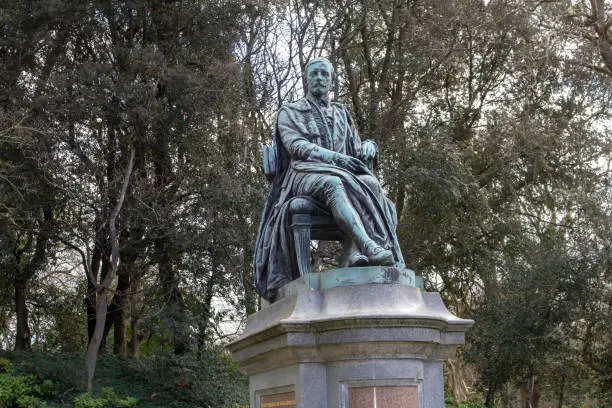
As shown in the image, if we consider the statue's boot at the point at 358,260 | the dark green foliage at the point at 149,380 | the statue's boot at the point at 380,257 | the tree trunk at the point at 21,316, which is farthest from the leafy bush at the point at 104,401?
the statue's boot at the point at 380,257

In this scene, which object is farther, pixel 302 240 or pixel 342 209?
pixel 302 240

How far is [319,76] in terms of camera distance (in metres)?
7.07

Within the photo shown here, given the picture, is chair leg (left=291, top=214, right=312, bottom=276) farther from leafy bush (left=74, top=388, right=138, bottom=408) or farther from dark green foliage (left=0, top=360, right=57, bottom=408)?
leafy bush (left=74, top=388, right=138, bottom=408)

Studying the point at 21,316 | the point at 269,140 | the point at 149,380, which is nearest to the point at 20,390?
the point at 149,380

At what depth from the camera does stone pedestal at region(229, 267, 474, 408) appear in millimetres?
5582

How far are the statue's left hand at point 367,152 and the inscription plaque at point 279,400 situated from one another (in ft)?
6.82

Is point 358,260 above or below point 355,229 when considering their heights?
below

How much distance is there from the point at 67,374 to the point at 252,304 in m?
3.83

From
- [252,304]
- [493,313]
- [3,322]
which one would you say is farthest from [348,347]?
[3,322]

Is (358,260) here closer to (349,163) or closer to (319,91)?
(349,163)

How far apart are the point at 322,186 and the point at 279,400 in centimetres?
163

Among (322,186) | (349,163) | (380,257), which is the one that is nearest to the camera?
(380,257)

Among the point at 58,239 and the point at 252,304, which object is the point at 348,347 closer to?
the point at 252,304

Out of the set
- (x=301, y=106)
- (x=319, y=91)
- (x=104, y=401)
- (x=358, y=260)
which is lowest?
(x=104, y=401)
